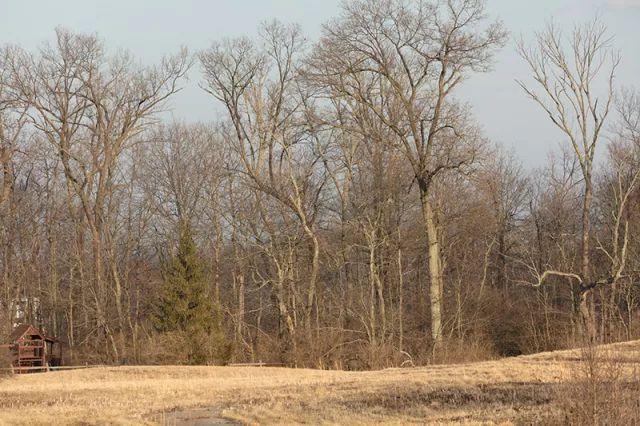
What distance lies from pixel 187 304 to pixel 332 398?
23520 mm

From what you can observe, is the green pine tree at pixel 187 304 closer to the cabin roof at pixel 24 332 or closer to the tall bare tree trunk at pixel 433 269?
the cabin roof at pixel 24 332

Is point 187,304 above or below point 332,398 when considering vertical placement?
above

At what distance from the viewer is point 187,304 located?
4194 cm

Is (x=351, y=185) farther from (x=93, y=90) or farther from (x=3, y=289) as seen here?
(x=3, y=289)

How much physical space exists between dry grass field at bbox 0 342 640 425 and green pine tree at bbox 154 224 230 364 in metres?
12.7

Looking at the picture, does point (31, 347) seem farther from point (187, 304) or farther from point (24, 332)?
point (187, 304)

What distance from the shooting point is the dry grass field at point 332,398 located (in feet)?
51.5

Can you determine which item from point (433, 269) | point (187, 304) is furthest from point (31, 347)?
point (433, 269)

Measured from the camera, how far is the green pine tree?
3965cm

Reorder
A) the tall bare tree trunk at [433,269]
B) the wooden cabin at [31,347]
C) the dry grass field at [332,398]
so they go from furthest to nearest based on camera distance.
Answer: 1. the wooden cabin at [31,347]
2. the tall bare tree trunk at [433,269]
3. the dry grass field at [332,398]

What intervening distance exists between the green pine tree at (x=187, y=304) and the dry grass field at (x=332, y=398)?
12.7m

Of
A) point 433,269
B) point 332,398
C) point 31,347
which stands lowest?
point 332,398

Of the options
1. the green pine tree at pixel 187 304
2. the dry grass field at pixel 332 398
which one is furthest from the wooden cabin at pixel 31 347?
the dry grass field at pixel 332 398

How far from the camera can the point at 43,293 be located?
5381 centimetres
